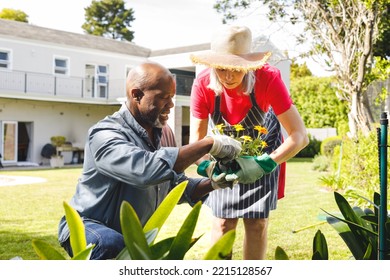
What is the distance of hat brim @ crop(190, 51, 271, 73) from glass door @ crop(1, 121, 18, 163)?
32.3ft

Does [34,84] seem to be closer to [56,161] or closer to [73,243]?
[56,161]

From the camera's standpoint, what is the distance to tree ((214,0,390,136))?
6168mm

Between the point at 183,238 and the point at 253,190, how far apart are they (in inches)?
53.9

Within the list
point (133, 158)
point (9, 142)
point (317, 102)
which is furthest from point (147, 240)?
point (317, 102)

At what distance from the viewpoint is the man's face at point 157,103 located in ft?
5.20

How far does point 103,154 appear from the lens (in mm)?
1519

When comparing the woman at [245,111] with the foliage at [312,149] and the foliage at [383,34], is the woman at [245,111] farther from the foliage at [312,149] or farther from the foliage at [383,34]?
the foliage at [312,149]

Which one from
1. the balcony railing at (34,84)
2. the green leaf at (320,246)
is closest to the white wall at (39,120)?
the balcony railing at (34,84)

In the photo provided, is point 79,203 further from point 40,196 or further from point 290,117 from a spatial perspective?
point 40,196

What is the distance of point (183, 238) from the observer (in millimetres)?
1223

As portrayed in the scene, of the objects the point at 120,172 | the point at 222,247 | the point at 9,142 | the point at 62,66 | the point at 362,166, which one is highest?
the point at 62,66

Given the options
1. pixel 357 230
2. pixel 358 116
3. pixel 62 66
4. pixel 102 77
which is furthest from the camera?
pixel 62 66
